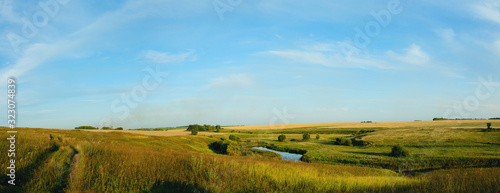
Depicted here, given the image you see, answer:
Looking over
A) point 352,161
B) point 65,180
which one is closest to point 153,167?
point 65,180

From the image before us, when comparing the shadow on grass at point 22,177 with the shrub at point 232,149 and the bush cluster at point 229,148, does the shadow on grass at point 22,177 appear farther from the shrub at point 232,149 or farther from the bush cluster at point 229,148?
the shrub at point 232,149

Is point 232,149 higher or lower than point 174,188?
lower

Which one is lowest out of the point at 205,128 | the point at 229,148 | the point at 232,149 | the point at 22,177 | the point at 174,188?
the point at 232,149

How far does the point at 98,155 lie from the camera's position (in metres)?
9.77

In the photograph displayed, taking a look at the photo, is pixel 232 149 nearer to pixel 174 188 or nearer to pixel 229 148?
pixel 229 148

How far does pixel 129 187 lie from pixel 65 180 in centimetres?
179

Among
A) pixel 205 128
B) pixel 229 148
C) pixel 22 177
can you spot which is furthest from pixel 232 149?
pixel 205 128

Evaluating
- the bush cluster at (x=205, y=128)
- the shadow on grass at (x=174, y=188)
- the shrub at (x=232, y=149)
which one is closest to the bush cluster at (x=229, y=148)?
Result: the shrub at (x=232, y=149)

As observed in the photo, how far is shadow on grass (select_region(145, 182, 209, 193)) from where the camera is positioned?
734 centimetres

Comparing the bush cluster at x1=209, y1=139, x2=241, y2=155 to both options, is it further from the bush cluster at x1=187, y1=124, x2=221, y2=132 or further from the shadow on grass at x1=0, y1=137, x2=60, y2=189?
the bush cluster at x1=187, y1=124, x2=221, y2=132

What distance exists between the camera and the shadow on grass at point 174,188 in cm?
734

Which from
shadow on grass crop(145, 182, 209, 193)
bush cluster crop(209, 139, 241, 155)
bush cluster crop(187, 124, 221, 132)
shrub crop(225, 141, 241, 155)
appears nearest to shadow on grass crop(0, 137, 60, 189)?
shadow on grass crop(145, 182, 209, 193)

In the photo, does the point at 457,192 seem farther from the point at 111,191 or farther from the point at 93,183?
the point at 93,183

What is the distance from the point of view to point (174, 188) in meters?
7.53
